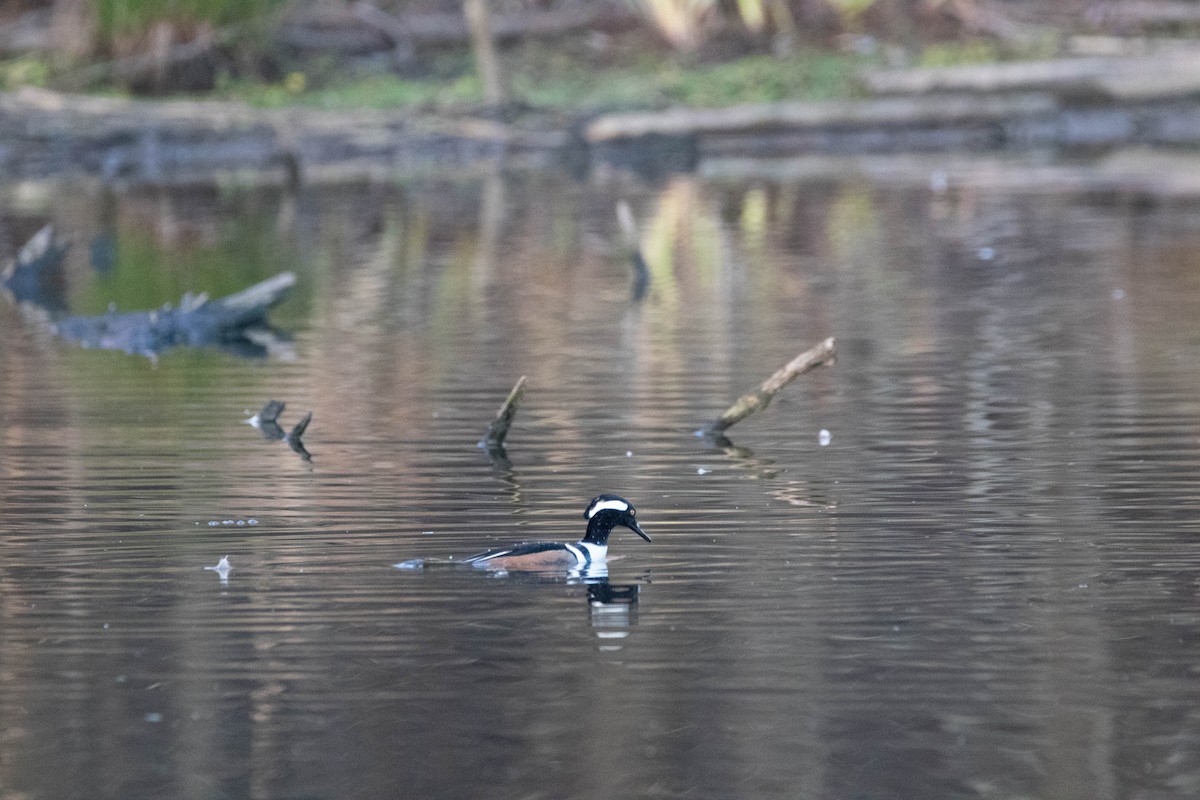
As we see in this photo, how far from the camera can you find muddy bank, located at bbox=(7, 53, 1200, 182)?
3241 centimetres

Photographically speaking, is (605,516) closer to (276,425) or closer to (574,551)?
(574,551)

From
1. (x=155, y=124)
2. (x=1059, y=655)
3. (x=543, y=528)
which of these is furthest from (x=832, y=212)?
(x=1059, y=655)

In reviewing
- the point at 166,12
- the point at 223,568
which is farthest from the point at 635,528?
the point at 166,12

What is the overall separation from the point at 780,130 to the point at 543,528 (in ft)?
84.7

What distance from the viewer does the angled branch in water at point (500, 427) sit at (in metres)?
11.2

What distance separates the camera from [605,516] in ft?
27.6

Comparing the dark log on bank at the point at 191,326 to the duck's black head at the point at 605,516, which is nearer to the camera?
the duck's black head at the point at 605,516

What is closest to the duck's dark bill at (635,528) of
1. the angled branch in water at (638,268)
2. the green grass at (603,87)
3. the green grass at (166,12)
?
the angled branch in water at (638,268)

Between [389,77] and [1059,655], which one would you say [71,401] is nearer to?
[1059,655]

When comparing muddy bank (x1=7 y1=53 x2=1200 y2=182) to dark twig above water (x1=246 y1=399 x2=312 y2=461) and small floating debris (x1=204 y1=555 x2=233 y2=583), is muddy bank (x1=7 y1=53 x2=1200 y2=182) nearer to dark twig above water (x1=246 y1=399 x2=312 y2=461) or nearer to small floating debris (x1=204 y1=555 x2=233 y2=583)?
dark twig above water (x1=246 y1=399 x2=312 y2=461)

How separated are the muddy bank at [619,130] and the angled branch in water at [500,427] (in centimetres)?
2016

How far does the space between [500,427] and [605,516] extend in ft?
9.84

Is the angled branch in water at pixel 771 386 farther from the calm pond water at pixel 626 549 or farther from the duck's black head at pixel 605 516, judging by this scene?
the duck's black head at pixel 605 516

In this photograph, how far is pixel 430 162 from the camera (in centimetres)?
3428
